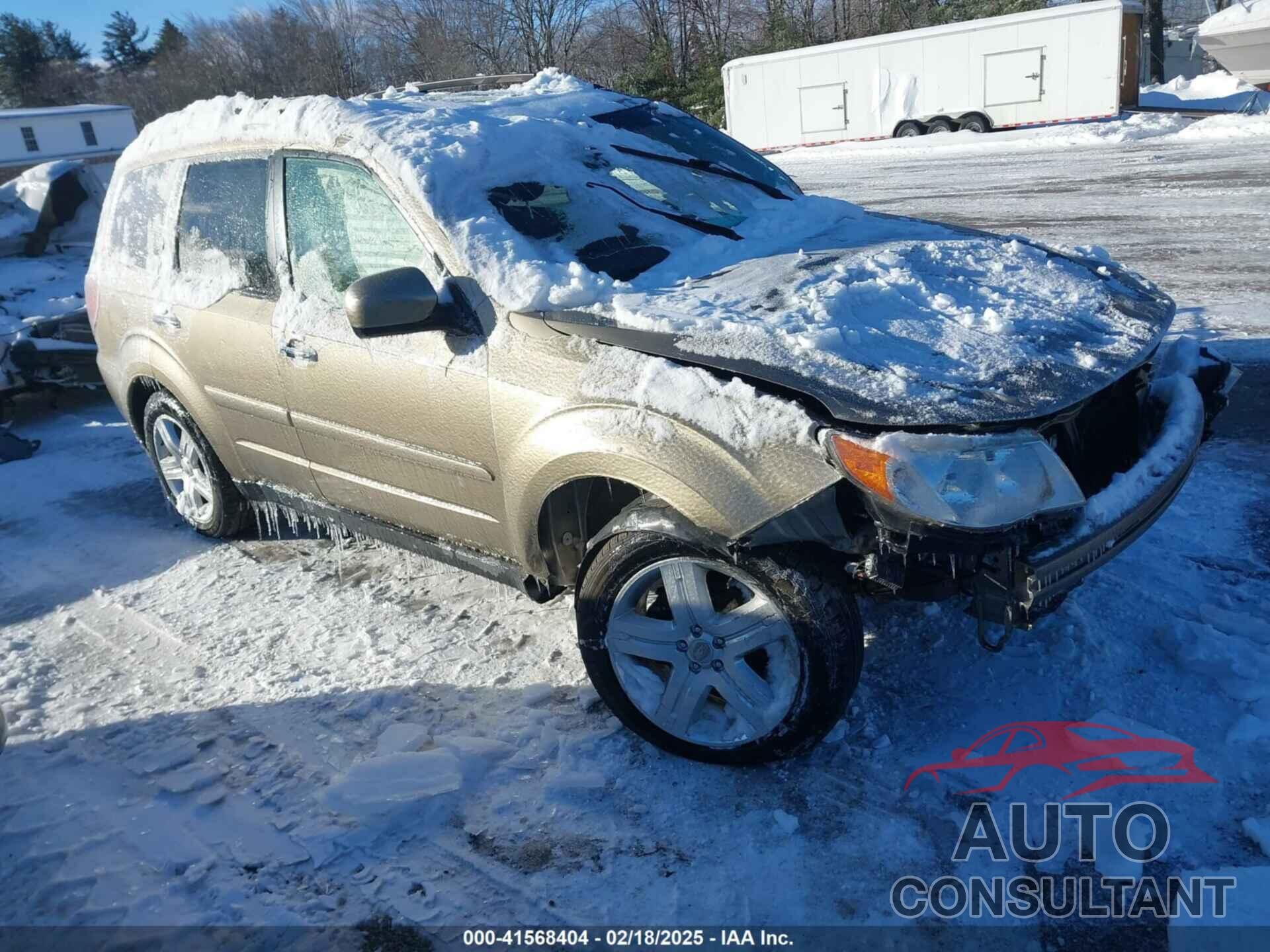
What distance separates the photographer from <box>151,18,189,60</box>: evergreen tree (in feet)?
211

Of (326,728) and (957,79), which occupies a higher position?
(957,79)

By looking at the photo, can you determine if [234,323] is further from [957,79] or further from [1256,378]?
[957,79]

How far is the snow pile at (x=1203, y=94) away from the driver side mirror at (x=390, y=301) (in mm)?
26031

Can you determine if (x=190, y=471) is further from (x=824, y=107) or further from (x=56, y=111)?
(x=56, y=111)

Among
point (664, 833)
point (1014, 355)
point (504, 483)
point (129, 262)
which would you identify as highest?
point (129, 262)

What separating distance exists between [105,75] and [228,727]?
259ft

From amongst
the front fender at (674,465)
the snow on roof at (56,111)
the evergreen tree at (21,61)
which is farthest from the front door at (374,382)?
the evergreen tree at (21,61)

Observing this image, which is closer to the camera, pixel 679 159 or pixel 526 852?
pixel 526 852

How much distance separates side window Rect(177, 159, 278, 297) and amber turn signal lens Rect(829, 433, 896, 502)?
8.02 ft

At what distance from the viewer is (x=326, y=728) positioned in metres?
3.20

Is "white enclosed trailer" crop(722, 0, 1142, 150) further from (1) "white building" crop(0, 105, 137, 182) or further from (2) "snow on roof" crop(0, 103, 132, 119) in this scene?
(2) "snow on roof" crop(0, 103, 132, 119)

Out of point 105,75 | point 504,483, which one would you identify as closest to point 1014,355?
point 504,483

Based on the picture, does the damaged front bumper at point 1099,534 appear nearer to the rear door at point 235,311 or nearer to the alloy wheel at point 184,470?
the rear door at point 235,311

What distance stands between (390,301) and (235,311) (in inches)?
51.5
